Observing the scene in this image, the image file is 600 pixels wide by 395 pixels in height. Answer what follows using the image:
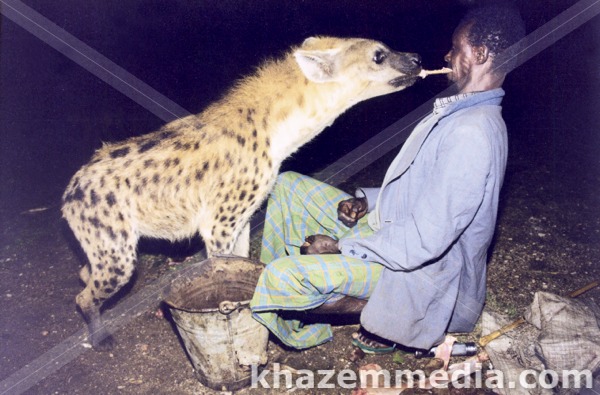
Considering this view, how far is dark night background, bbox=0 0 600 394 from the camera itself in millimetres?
2600

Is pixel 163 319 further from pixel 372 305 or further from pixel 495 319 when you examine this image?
Answer: pixel 495 319

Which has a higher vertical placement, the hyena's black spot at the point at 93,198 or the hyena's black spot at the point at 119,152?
the hyena's black spot at the point at 119,152

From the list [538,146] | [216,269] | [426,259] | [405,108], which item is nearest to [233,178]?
[216,269]

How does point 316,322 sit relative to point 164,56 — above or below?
below

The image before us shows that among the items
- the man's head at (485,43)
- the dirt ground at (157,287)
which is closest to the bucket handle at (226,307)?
the dirt ground at (157,287)

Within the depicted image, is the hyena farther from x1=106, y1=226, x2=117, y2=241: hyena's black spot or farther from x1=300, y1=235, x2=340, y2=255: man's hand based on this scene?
x1=300, y1=235, x2=340, y2=255: man's hand

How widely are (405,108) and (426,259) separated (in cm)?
415

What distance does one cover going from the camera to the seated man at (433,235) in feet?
4.88

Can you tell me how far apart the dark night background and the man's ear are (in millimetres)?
677

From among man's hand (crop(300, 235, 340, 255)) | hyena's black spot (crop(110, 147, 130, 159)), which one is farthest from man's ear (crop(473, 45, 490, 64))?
hyena's black spot (crop(110, 147, 130, 159))

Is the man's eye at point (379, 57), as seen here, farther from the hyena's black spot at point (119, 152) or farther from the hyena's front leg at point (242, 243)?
the hyena's black spot at point (119, 152)

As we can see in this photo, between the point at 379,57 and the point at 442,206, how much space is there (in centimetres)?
103

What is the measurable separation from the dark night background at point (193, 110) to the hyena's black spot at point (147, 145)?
0.72 metres

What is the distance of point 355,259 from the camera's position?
171 centimetres
